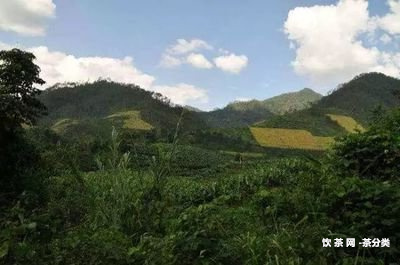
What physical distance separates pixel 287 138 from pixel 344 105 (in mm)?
48734

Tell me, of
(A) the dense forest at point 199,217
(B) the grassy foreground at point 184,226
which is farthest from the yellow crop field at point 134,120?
(B) the grassy foreground at point 184,226

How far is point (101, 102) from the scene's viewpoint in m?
119

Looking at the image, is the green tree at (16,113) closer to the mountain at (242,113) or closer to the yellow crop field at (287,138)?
the yellow crop field at (287,138)

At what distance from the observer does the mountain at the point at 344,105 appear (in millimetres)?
83750

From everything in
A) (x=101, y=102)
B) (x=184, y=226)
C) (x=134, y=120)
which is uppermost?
(x=101, y=102)

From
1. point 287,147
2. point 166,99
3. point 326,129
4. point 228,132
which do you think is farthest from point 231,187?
point 166,99

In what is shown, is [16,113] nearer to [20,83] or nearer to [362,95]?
[20,83]

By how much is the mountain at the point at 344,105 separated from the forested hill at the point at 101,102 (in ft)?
72.0

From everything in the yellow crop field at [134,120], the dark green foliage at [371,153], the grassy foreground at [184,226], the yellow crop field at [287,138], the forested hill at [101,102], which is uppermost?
the forested hill at [101,102]

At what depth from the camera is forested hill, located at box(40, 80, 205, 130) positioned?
104 meters

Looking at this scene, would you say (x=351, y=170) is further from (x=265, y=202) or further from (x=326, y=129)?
(x=326, y=129)

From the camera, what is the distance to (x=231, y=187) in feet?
65.8

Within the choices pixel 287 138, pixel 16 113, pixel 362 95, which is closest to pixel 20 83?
pixel 16 113

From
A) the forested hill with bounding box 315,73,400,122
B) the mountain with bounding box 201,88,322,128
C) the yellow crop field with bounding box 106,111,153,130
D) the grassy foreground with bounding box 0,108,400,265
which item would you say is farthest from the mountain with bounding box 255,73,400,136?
the grassy foreground with bounding box 0,108,400,265
